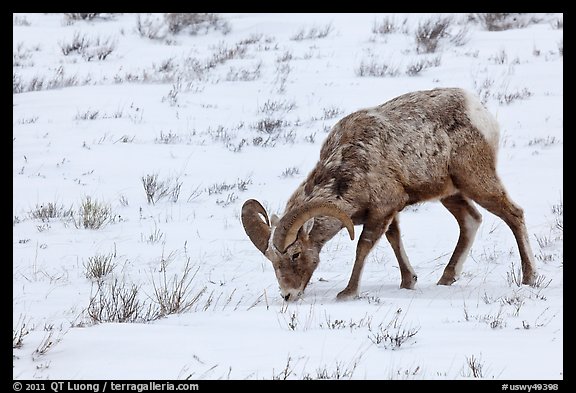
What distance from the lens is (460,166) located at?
7625 mm

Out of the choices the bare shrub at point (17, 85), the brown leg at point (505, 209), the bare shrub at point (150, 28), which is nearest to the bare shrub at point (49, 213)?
the brown leg at point (505, 209)

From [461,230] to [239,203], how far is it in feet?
10.6

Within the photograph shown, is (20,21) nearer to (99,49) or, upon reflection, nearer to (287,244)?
(99,49)

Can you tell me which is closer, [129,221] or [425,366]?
[425,366]

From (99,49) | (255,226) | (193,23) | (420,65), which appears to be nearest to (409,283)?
(255,226)

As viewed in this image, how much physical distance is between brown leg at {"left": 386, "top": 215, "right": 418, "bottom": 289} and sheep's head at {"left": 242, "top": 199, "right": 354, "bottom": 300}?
100 cm

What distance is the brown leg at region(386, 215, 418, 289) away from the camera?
25.7 ft

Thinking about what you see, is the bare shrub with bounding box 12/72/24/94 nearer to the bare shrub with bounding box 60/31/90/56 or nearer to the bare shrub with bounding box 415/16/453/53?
the bare shrub with bounding box 60/31/90/56

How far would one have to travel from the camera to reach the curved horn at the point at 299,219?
22.1 feet

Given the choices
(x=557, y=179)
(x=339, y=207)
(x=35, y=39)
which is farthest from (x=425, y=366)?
(x=35, y=39)

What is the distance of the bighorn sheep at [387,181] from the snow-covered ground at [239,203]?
0.41 metres

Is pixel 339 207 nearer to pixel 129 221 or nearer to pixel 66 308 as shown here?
pixel 66 308

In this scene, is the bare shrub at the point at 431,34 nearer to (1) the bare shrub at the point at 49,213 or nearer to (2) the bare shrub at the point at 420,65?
(2) the bare shrub at the point at 420,65
